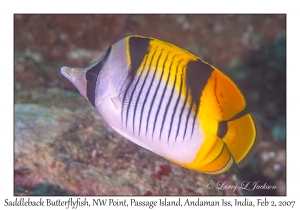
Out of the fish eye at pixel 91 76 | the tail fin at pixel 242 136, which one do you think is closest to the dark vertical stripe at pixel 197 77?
the tail fin at pixel 242 136

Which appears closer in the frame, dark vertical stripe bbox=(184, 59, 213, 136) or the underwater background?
dark vertical stripe bbox=(184, 59, 213, 136)

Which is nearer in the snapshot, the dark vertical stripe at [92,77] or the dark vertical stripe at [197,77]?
the dark vertical stripe at [197,77]

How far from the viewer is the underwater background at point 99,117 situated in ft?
6.56

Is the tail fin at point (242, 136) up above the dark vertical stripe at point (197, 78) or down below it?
below

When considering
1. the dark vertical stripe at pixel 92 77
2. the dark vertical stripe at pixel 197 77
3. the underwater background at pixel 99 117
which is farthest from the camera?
the underwater background at pixel 99 117

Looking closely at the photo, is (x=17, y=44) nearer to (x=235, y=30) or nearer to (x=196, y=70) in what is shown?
(x=235, y=30)

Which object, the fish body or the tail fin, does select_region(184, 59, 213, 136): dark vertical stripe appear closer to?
the fish body

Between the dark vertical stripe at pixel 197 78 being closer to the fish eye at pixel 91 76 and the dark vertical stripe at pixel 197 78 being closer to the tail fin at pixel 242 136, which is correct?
the tail fin at pixel 242 136

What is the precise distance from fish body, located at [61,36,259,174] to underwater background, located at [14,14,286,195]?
0.64 ft

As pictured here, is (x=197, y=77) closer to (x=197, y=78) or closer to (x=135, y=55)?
(x=197, y=78)

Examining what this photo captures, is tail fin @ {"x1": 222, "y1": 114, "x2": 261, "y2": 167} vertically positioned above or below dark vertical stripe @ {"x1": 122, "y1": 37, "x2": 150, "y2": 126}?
below

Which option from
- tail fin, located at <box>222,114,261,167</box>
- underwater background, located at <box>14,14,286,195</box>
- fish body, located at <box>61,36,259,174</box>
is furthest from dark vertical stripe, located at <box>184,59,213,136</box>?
underwater background, located at <box>14,14,286,195</box>

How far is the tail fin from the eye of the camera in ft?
4.03

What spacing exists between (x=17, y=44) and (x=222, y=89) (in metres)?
3.98
